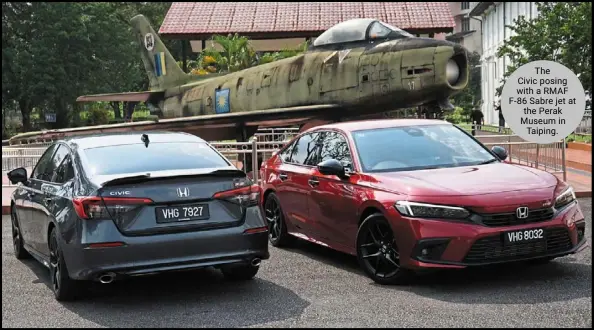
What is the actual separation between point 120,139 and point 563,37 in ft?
78.2

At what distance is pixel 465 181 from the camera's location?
23.1 feet

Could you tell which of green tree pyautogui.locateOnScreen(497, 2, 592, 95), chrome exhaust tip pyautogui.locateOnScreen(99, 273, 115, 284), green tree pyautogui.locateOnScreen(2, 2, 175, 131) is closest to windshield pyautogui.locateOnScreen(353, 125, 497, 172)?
chrome exhaust tip pyautogui.locateOnScreen(99, 273, 115, 284)

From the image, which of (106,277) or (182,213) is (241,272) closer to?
(182,213)

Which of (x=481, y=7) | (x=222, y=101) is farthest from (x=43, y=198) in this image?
(x=481, y=7)

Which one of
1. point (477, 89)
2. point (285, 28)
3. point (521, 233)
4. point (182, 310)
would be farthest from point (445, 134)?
point (477, 89)

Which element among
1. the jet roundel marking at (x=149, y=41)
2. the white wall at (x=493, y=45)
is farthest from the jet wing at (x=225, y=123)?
the white wall at (x=493, y=45)

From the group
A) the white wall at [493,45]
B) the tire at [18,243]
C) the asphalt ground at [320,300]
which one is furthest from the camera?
the white wall at [493,45]

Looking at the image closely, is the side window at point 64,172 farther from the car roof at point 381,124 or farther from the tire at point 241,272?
the car roof at point 381,124

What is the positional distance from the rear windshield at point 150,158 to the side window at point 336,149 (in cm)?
142

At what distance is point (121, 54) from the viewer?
61.6 metres

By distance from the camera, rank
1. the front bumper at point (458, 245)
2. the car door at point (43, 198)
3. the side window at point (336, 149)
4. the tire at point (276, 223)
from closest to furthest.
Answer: the front bumper at point (458, 245)
the car door at point (43, 198)
the side window at point (336, 149)
the tire at point (276, 223)

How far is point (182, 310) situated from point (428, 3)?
34.5 m

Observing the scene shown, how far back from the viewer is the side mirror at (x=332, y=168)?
25.4ft

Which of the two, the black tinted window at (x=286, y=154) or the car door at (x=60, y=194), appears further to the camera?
the black tinted window at (x=286, y=154)
